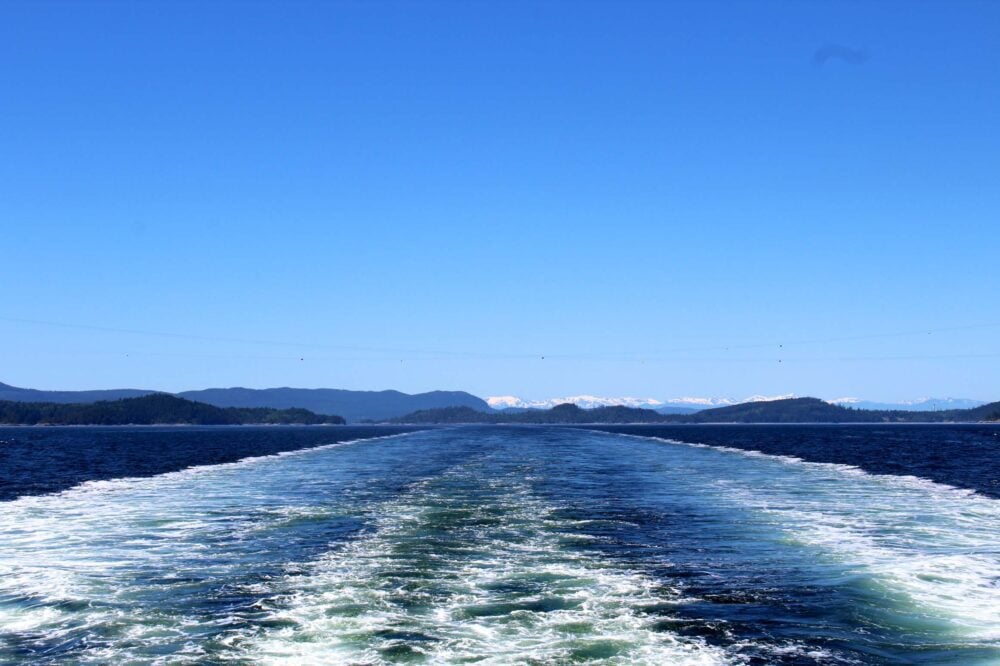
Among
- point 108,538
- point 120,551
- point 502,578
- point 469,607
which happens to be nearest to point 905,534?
point 502,578

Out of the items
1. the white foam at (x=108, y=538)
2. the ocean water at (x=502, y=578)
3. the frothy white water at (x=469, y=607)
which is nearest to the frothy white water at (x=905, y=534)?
the ocean water at (x=502, y=578)

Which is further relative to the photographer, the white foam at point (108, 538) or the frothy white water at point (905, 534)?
the frothy white water at point (905, 534)

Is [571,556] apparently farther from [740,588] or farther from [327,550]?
[327,550]

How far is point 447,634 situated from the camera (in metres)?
17.2

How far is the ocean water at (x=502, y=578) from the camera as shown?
54.1ft

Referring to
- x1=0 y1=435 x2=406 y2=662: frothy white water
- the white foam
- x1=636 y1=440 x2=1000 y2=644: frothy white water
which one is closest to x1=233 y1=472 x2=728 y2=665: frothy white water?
x1=0 y1=435 x2=406 y2=662: frothy white water

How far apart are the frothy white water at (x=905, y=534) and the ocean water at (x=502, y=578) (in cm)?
12

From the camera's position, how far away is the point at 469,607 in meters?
19.5

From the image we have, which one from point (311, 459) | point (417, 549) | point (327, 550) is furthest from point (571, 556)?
point (311, 459)

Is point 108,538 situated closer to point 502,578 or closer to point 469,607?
point 502,578

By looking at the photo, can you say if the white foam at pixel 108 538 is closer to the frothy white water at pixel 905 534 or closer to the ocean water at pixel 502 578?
the ocean water at pixel 502 578

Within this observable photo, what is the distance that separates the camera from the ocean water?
16484mm

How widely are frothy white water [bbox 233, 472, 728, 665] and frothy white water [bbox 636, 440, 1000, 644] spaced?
595 centimetres

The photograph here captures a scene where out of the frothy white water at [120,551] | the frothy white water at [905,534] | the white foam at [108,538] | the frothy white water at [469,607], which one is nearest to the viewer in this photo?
the frothy white water at [469,607]
